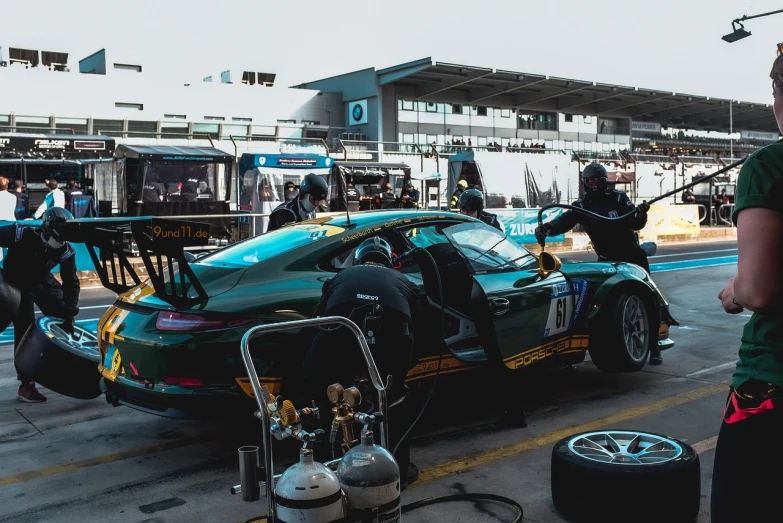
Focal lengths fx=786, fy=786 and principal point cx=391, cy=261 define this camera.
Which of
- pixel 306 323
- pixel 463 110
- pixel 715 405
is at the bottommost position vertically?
pixel 715 405

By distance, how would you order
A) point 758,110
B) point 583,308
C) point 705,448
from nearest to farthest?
1. point 705,448
2. point 583,308
3. point 758,110

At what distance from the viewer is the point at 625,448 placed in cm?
402

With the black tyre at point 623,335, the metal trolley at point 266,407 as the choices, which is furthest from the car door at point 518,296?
the metal trolley at point 266,407

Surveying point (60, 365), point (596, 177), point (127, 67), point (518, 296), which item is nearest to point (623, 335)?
point (518, 296)

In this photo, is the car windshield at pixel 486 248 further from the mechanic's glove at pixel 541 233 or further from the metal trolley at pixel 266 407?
the metal trolley at pixel 266 407

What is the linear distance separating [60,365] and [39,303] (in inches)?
37.0

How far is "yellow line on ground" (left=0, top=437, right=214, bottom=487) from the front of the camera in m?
4.45

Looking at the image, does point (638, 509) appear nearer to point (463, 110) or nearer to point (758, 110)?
point (463, 110)

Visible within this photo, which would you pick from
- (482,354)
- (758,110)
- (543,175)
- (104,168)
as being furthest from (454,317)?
(758,110)

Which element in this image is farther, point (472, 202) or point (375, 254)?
point (472, 202)

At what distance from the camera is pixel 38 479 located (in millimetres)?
4418

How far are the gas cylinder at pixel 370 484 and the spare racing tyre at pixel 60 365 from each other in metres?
3.43

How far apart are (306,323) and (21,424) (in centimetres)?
352

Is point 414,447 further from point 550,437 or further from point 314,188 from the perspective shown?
point 314,188
